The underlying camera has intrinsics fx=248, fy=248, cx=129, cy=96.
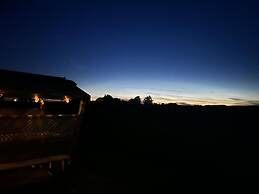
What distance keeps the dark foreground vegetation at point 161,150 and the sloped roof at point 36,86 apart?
144 inches

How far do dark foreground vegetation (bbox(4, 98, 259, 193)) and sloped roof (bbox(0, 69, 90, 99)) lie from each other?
365cm

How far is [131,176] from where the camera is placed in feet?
37.7

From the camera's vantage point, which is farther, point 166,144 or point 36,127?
point 166,144

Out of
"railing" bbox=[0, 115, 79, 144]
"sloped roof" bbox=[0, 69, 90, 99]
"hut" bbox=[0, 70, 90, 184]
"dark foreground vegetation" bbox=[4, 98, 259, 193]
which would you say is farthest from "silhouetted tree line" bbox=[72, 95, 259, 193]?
"sloped roof" bbox=[0, 69, 90, 99]

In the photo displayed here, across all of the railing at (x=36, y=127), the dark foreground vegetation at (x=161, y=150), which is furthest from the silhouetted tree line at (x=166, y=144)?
the railing at (x=36, y=127)

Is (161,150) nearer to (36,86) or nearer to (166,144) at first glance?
(166,144)

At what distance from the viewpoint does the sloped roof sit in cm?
920

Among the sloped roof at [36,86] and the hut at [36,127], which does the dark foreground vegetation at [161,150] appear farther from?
the sloped roof at [36,86]

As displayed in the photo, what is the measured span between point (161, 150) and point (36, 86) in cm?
1037

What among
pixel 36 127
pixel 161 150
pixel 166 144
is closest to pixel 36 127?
pixel 36 127

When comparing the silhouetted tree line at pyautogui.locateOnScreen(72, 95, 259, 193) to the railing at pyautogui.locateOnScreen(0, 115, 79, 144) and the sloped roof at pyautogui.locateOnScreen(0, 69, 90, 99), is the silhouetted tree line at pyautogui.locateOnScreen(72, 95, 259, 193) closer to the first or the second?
the railing at pyautogui.locateOnScreen(0, 115, 79, 144)

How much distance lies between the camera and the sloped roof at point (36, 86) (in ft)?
30.2

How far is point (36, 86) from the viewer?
32.8ft

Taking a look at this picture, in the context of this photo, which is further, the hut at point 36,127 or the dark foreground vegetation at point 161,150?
the dark foreground vegetation at point 161,150
